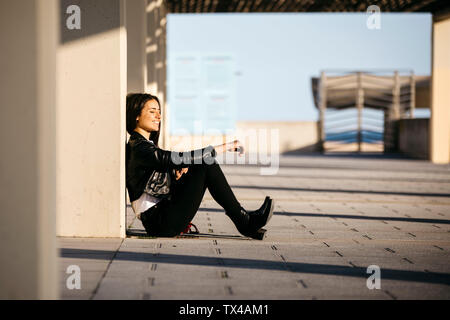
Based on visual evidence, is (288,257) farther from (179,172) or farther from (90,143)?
(90,143)

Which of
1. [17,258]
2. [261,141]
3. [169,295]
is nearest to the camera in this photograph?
[17,258]

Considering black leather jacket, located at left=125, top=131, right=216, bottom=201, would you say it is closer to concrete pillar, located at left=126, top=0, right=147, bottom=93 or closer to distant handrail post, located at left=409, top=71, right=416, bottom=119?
concrete pillar, located at left=126, top=0, right=147, bottom=93

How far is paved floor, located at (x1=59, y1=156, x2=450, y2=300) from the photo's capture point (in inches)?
160

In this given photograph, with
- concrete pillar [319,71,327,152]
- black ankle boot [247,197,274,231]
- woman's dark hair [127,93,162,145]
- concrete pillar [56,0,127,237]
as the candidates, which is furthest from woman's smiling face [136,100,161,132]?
concrete pillar [319,71,327,152]

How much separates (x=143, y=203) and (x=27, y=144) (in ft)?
9.26

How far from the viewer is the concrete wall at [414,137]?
2114 centimetres

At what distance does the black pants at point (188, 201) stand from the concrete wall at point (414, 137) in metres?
15.7

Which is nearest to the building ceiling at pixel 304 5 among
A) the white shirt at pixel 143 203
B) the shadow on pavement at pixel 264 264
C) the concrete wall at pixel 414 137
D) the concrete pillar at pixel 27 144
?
the concrete wall at pixel 414 137

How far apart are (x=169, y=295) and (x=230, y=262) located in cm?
113

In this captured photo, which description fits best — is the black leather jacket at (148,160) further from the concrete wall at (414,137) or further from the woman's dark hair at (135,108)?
the concrete wall at (414,137)

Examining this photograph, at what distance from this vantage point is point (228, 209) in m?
5.87

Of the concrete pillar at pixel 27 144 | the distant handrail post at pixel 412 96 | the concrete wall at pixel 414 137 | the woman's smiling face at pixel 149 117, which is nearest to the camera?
the concrete pillar at pixel 27 144
